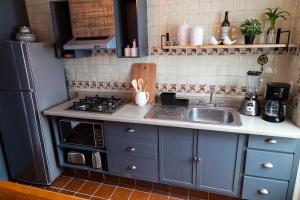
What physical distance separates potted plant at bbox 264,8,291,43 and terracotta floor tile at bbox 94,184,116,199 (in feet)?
6.81

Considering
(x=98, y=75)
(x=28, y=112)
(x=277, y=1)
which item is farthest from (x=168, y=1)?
(x=28, y=112)

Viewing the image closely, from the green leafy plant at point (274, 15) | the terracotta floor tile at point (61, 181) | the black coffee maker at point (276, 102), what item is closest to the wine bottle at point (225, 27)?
the green leafy plant at point (274, 15)

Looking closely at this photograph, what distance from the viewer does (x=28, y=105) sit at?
1979 mm

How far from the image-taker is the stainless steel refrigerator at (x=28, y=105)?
189cm

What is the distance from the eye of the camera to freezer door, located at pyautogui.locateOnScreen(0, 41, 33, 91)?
1.84m

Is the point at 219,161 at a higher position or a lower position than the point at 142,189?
higher

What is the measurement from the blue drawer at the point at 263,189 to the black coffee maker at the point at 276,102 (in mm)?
485

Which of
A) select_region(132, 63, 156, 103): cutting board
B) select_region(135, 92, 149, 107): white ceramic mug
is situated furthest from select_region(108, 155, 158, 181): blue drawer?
select_region(132, 63, 156, 103): cutting board

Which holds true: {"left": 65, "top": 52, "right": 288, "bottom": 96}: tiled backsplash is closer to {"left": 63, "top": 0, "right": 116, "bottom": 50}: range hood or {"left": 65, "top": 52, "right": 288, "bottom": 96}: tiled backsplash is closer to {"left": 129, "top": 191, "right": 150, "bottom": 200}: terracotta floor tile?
{"left": 63, "top": 0, "right": 116, "bottom": 50}: range hood

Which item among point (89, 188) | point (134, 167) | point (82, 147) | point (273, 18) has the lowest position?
point (89, 188)

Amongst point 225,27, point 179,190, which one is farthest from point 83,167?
point 225,27

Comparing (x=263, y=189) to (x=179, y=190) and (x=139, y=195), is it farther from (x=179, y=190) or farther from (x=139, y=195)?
(x=139, y=195)

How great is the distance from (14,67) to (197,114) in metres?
1.77

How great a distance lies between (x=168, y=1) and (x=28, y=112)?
5.63ft
